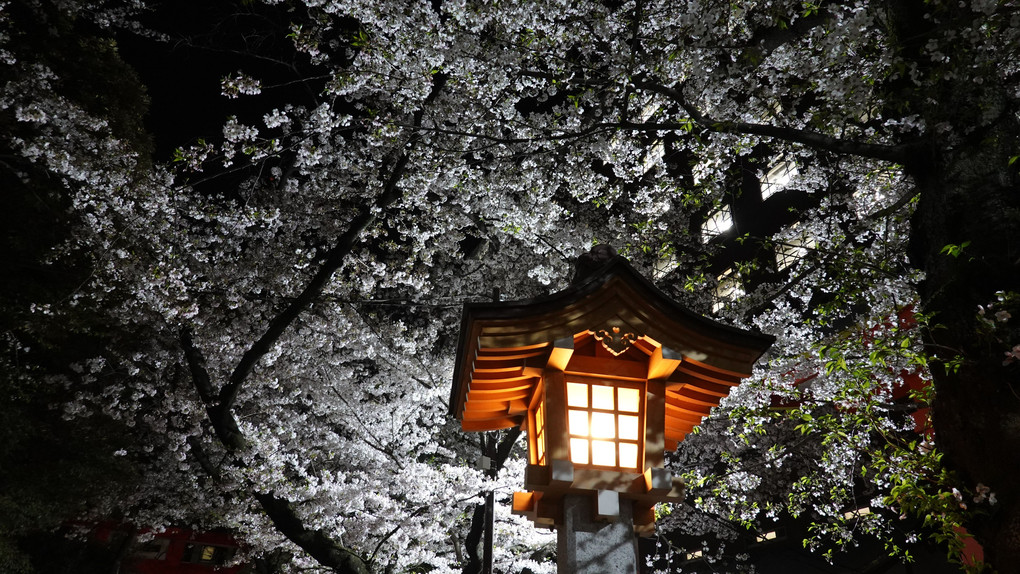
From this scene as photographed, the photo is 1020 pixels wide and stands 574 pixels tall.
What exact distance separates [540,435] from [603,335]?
911 mm

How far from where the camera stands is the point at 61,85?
1348 cm

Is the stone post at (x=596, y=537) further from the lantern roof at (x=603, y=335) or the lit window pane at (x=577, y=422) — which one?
the lantern roof at (x=603, y=335)

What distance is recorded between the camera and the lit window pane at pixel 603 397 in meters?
4.29

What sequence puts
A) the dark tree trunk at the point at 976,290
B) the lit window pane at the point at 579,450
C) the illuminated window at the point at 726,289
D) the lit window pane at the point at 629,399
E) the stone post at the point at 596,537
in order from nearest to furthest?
the dark tree trunk at the point at 976,290
the stone post at the point at 596,537
the lit window pane at the point at 579,450
the lit window pane at the point at 629,399
the illuminated window at the point at 726,289

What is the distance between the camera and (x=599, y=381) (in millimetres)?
4352

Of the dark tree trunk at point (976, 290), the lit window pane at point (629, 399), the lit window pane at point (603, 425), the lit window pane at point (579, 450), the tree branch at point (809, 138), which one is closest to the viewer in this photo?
the dark tree trunk at point (976, 290)

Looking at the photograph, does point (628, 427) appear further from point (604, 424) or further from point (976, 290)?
point (976, 290)

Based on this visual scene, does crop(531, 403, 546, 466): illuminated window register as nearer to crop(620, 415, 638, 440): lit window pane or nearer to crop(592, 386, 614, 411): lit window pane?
crop(592, 386, 614, 411): lit window pane

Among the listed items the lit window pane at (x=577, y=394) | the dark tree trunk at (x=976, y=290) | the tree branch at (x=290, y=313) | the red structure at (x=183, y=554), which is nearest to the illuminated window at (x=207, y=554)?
the red structure at (x=183, y=554)

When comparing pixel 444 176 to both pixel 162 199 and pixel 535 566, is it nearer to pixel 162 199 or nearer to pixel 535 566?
pixel 162 199

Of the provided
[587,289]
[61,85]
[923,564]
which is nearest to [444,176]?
[587,289]

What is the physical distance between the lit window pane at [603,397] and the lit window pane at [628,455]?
0.91 feet

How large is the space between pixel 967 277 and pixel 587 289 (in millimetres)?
2606

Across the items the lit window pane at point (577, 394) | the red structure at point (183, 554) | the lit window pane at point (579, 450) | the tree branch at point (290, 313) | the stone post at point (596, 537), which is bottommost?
the stone post at point (596, 537)
